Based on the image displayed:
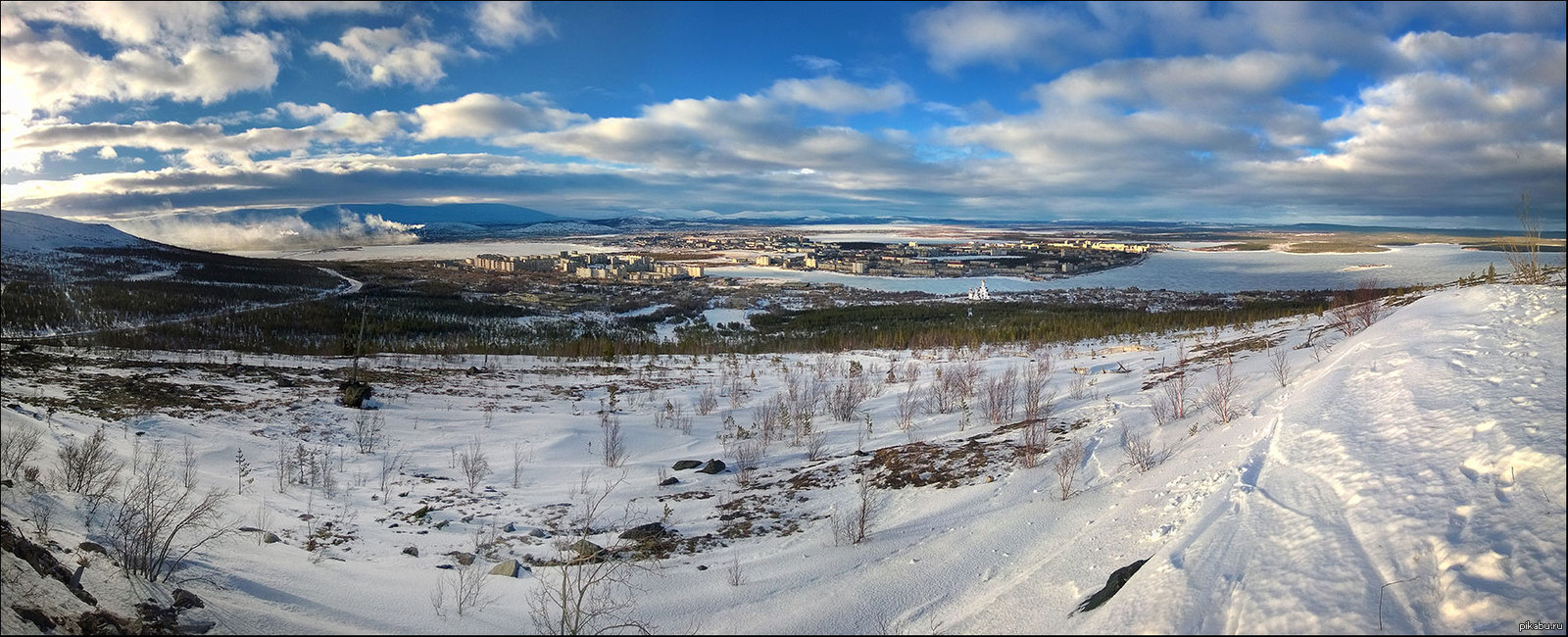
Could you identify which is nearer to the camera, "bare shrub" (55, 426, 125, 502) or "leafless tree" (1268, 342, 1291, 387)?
"bare shrub" (55, 426, 125, 502)

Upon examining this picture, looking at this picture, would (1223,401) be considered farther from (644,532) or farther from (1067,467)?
(644,532)

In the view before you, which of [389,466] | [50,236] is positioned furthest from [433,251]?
[389,466]

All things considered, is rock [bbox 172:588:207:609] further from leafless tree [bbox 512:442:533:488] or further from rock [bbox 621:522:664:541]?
leafless tree [bbox 512:442:533:488]

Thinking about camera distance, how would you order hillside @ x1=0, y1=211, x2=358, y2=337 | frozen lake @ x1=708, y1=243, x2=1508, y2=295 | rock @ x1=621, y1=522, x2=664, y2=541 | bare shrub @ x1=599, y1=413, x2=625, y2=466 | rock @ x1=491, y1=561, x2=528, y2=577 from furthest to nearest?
frozen lake @ x1=708, y1=243, x2=1508, y2=295
hillside @ x1=0, y1=211, x2=358, y2=337
bare shrub @ x1=599, y1=413, x2=625, y2=466
rock @ x1=621, y1=522, x2=664, y2=541
rock @ x1=491, y1=561, x2=528, y2=577

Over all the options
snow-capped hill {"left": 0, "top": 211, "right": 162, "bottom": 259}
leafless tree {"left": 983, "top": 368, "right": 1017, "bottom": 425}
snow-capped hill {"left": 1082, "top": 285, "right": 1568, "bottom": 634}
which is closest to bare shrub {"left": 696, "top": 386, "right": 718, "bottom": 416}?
leafless tree {"left": 983, "top": 368, "right": 1017, "bottom": 425}

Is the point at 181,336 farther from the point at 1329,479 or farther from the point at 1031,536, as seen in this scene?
the point at 1329,479

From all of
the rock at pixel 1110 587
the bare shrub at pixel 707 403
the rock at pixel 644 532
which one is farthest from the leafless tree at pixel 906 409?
the rock at pixel 1110 587
